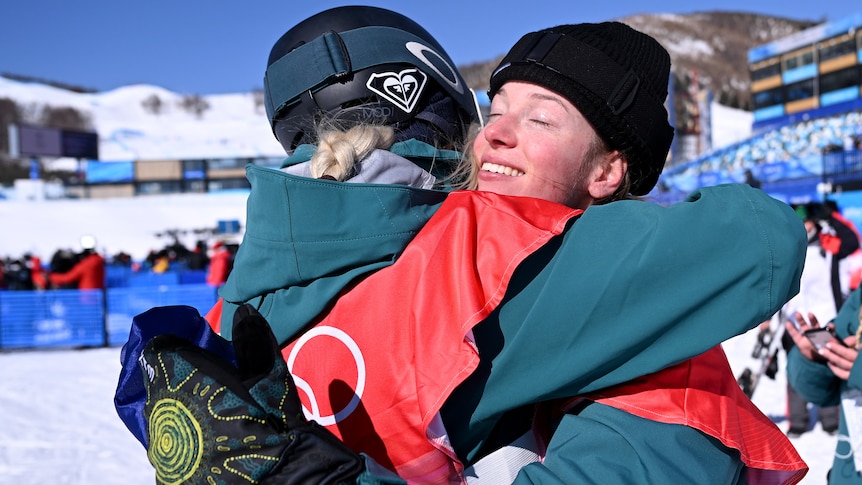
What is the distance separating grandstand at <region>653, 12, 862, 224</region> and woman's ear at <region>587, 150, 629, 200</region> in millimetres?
23410

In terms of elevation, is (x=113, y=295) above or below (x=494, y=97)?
below

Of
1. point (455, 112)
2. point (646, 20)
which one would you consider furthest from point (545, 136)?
point (646, 20)

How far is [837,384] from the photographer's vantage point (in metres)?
3.10

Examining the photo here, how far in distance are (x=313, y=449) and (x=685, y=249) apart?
585 mm

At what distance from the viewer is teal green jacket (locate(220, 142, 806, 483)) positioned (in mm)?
1054

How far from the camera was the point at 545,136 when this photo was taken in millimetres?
1418

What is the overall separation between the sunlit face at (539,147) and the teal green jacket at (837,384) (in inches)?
70.4

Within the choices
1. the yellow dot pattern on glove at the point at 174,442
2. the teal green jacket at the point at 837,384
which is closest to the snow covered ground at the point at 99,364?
the teal green jacket at the point at 837,384

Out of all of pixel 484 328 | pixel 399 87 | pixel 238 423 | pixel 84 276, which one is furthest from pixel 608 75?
pixel 84 276

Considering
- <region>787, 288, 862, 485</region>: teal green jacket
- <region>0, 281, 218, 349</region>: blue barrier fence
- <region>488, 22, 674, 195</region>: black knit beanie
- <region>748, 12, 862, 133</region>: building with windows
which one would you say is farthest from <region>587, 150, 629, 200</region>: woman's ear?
<region>748, 12, 862, 133</region>: building with windows

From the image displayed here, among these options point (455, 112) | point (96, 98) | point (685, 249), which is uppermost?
point (96, 98)

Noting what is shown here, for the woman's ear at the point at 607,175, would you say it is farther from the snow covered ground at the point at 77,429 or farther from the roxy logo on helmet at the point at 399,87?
the snow covered ground at the point at 77,429

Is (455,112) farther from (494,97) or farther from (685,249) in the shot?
(685,249)

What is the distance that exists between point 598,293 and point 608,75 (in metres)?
0.54
